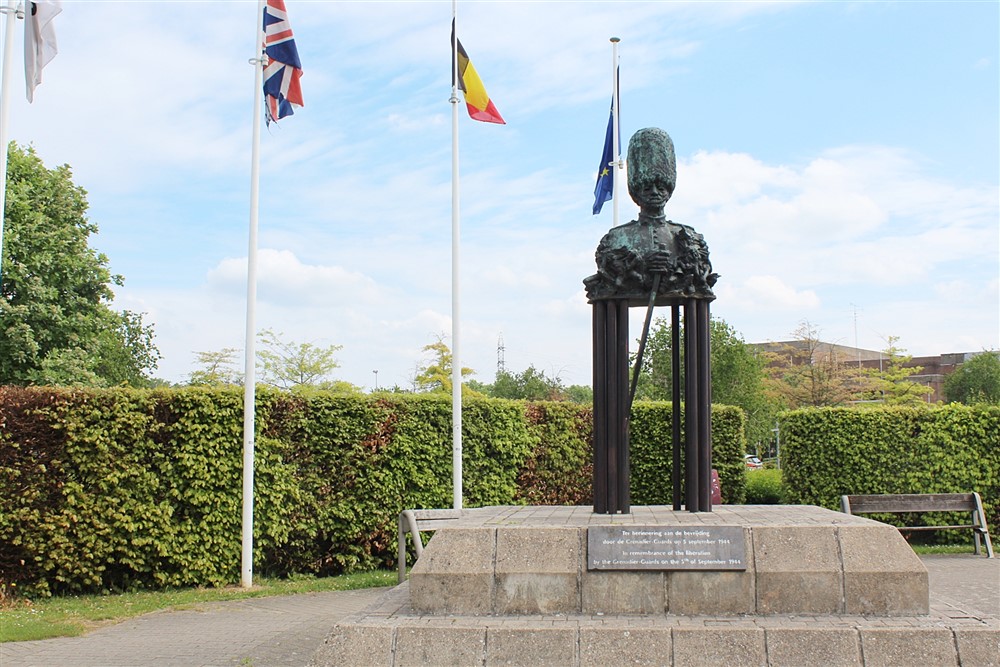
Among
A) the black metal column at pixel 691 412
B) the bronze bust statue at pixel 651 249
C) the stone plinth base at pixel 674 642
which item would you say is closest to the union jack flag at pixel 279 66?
the bronze bust statue at pixel 651 249

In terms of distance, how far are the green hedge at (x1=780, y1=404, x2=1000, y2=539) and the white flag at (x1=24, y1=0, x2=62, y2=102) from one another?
12.1 meters

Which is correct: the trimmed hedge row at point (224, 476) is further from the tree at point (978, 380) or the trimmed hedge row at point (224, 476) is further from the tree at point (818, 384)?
the tree at point (978, 380)

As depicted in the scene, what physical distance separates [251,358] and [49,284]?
14868 mm

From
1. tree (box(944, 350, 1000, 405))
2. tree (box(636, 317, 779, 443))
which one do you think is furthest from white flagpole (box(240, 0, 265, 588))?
tree (box(944, 350, 1000, 405))

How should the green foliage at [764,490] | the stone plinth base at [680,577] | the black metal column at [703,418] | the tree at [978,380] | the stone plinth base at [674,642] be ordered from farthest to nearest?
the tree at [978,380] < the green foliage at [764,490] < the black metal column at [703,418] < the stone plinth base at [680,577] < the stone plinth base at [674,642]

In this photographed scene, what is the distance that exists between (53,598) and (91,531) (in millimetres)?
863

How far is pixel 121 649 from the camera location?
809 centimetres

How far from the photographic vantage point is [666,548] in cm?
659

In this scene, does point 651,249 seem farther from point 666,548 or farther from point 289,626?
point 289,626

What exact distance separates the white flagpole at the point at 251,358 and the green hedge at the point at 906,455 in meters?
8.77

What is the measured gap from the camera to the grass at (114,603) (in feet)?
29.2

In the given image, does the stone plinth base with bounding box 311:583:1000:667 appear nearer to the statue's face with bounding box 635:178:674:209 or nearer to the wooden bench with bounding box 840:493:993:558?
the statue's face with bounding box 635:178:674:209

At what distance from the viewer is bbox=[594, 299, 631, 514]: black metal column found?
309 inches

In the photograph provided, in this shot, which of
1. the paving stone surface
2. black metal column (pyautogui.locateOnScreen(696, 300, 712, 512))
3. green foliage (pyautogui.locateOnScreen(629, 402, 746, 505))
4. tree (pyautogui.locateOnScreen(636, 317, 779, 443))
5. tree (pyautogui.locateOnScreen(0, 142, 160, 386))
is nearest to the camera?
the paving stone surface
